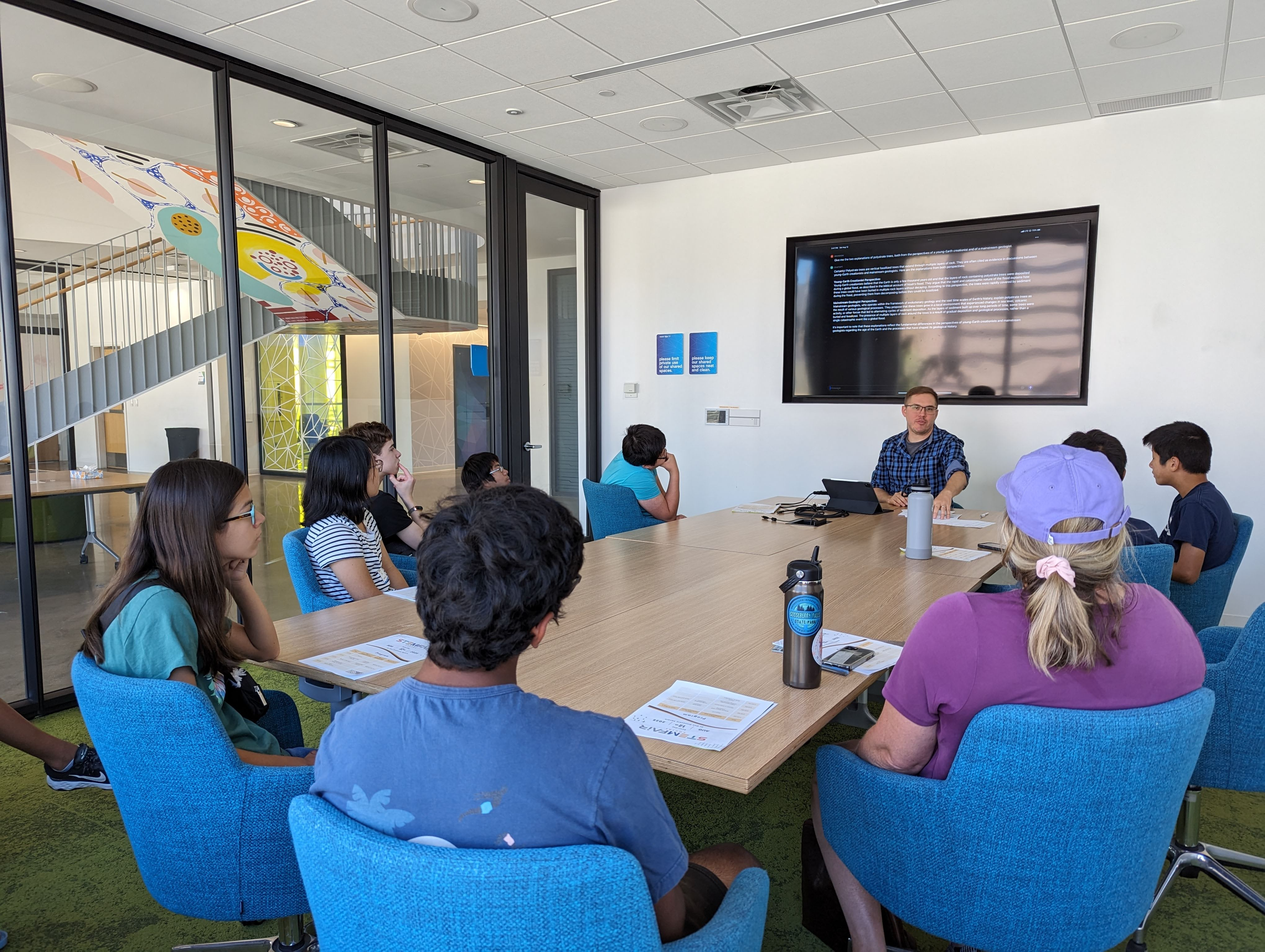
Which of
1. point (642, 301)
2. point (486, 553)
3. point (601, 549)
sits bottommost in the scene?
point (601, 549)

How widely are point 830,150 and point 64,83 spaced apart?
428 centimetres

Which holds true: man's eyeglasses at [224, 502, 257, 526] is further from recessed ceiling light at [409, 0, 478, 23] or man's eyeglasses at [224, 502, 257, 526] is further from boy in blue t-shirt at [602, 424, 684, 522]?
boy in blue t-shirt at [602, 424, 684, 522]

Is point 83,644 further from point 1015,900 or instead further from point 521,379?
point 521,379

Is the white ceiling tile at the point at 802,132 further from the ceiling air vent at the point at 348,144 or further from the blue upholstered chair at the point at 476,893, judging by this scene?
the blue upholstered chair at the point at 476,893

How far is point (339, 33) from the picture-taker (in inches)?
147

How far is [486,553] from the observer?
109 cm

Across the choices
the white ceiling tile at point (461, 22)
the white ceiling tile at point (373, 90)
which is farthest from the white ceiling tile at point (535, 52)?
the white ceiling tile at point (373, 90)

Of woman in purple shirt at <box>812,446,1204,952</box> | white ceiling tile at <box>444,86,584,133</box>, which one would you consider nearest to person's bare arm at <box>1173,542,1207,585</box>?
woman in purple shirt at <box>812,446,1204,952</box>

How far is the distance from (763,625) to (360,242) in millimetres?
3700

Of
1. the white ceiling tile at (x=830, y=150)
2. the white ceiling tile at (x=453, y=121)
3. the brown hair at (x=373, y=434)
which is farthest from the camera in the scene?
the white ceiling tile at (x=830, y=150)

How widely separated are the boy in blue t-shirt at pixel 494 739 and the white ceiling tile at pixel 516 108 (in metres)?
3.94

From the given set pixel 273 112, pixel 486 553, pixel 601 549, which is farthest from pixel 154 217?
pixel 486 553

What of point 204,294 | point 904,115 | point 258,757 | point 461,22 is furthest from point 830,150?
point 258,757

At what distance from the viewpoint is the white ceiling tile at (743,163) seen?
18.8 ft
